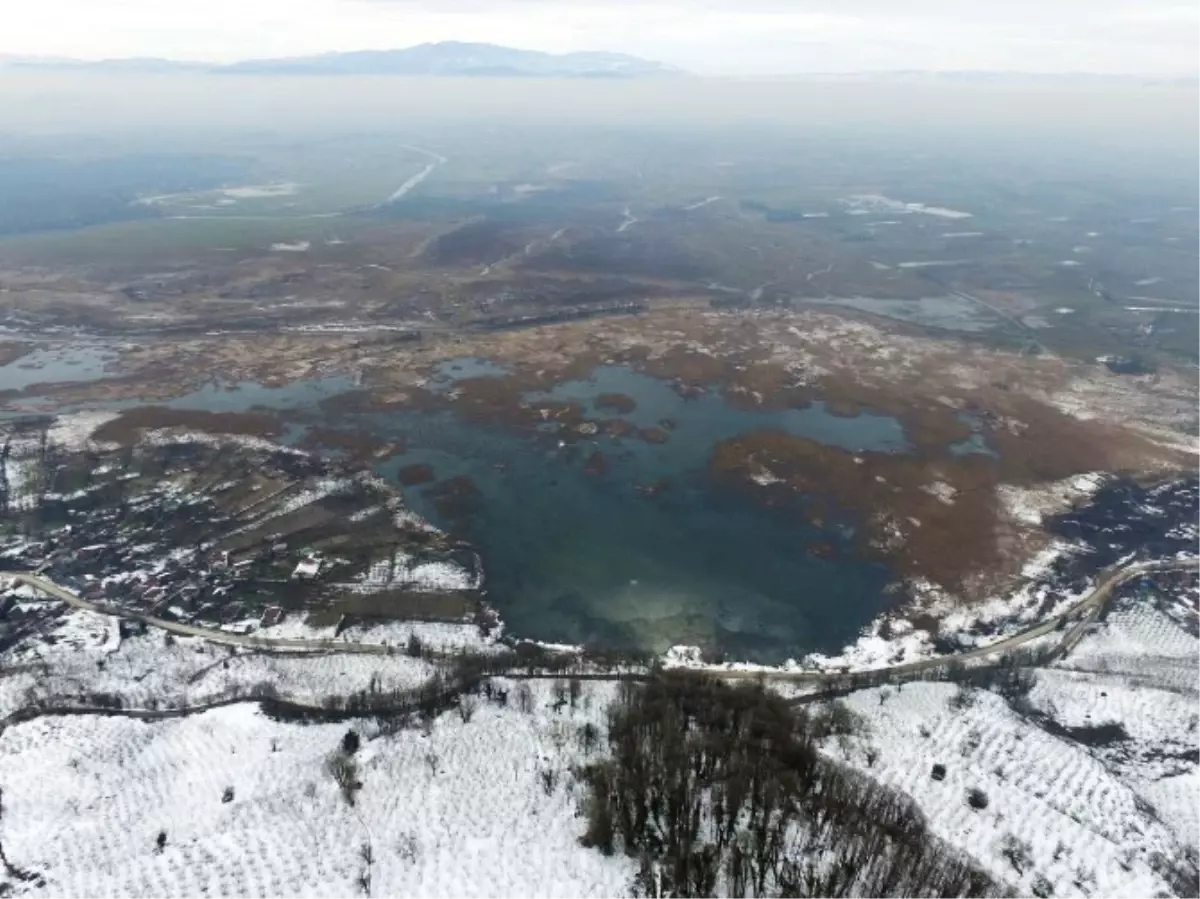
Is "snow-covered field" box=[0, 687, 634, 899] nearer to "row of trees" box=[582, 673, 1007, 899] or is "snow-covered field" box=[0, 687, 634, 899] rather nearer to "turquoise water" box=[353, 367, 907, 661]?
"row of trees" box=[582, 673, 1007, 899]

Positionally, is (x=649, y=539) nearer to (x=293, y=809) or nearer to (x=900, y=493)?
(x=900, y=493)

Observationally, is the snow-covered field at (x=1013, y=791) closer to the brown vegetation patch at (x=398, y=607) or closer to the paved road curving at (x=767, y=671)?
the paved road curving at (x=767, y=671)

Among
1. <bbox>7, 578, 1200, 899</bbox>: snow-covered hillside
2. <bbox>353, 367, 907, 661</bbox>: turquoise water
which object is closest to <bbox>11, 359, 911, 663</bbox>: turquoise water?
<bbox>353, 367, 907, 661</bbox>: turquoise water

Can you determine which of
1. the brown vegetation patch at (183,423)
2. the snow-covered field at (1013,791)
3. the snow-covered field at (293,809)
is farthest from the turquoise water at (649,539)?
the snow-covered field at (293,809)

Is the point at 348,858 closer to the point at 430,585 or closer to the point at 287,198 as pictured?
the point at 430,585

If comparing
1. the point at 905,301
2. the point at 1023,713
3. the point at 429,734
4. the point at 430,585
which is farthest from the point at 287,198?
the point at 1023,713

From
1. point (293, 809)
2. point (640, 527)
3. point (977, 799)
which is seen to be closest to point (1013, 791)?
point (977, 799)
